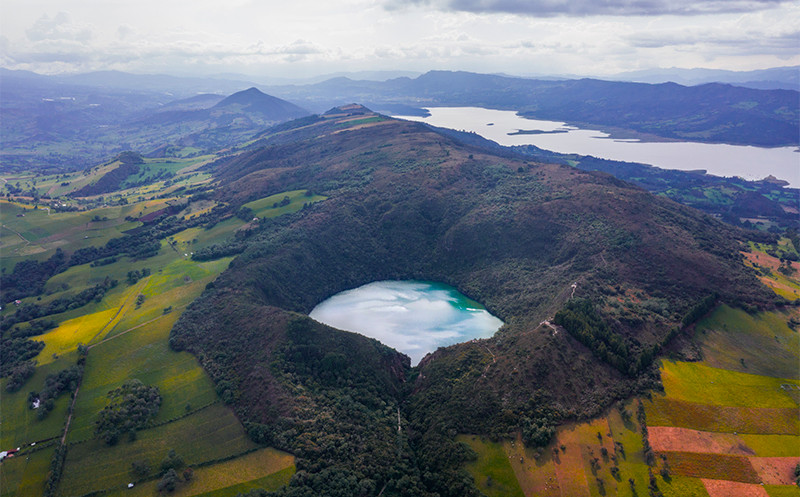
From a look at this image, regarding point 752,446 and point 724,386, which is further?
point 724,386

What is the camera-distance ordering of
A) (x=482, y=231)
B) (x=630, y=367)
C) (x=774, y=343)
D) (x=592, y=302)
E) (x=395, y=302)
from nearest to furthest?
(x=630, y=367), (x=774, y=343), (x=592, y=302), (x=395, y=302), (x=482, y=231)

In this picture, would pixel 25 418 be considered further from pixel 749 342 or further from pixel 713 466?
pixel 749 342

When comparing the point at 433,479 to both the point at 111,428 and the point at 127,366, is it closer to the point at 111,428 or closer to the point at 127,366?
the point at 111,428

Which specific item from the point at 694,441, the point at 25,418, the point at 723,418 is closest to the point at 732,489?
the point at 694,441

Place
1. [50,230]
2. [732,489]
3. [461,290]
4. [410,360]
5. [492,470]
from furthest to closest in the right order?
[50,230]
[461,290]
[410,360]
[492,470]
[732,489]

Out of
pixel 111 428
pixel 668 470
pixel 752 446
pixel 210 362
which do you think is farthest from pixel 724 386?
pixel 111 428

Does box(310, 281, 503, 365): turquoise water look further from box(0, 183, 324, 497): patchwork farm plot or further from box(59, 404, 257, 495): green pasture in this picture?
box(59, 404, 257, 495): green pasture

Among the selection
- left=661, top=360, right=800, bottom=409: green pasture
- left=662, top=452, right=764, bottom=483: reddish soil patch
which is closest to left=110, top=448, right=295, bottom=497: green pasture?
left=662, top=452, right=764, bottom=483: reddish soil patch
